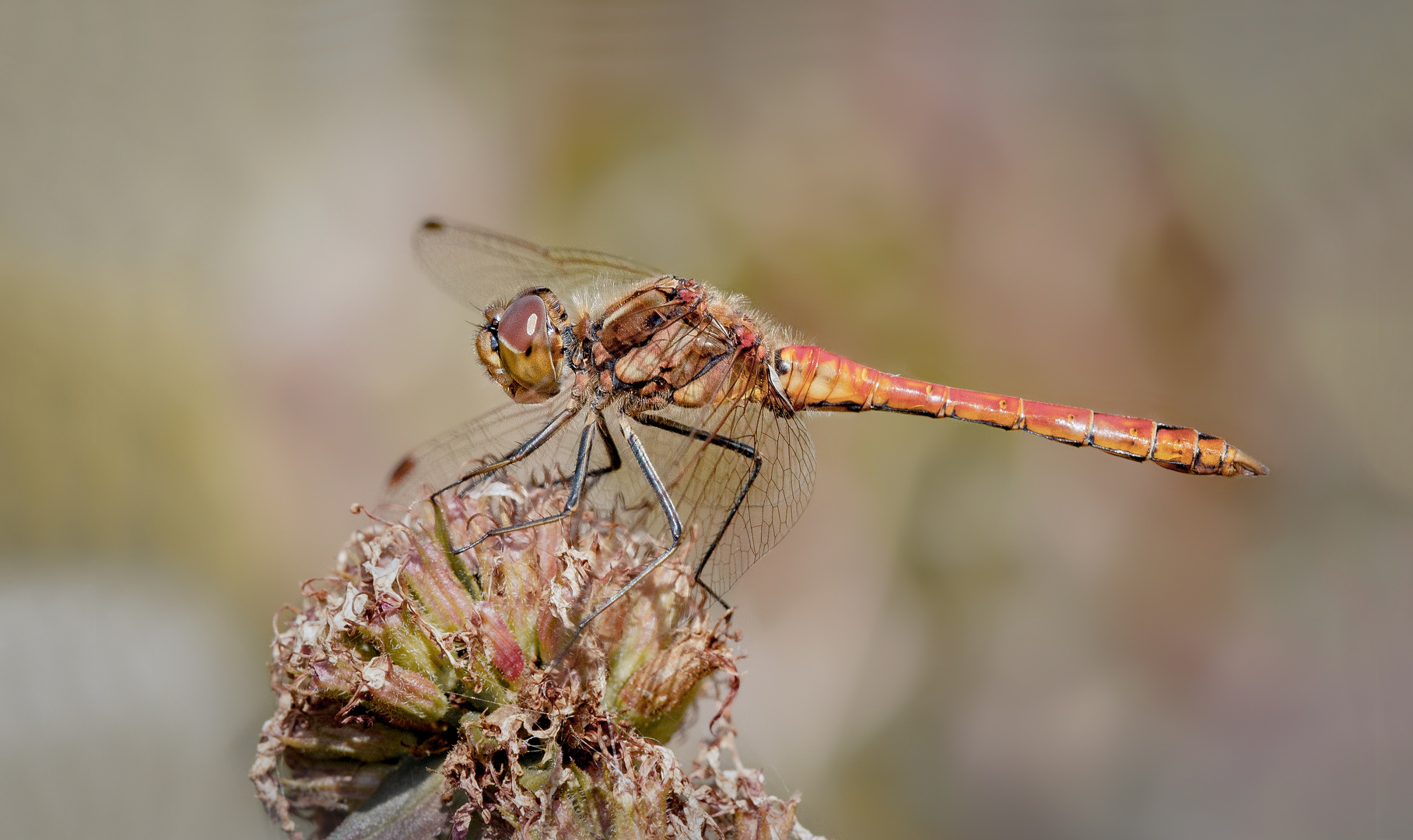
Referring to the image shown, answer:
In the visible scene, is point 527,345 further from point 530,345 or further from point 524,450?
point 524,450

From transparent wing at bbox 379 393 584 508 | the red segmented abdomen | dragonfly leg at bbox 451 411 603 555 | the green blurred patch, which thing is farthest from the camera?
the green blurred patch

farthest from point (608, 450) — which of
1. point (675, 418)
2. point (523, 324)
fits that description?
point (523, 324)

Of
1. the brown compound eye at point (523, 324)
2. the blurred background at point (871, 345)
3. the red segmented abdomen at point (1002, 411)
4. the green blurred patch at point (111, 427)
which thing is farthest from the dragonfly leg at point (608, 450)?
the green blurred patch at point (111, 427)

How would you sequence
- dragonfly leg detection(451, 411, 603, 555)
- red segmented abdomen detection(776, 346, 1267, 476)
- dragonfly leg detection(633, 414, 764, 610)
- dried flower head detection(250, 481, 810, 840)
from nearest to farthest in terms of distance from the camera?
dried flower head detection(250, 481, 810, 840), dragonfly leg detection(451, 411, 603, 555), dragonfly leg detection(633, 414, 764, 610), red segmented abdomen detection(776, 346, 1267, 476)

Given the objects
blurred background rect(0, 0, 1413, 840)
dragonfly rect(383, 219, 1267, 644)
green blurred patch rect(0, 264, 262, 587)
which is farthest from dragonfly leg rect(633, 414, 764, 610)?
green blurred patch rect(0, 264, 262, 587)

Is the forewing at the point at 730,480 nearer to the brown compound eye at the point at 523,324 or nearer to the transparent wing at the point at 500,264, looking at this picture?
the brown compound eye at the point at 523,324

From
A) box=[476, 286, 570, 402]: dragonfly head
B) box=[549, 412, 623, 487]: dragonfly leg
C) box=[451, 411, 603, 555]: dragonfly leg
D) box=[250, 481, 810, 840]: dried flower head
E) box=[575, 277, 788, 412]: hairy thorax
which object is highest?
box=[575, 277, 788, 412]: hairy thorax

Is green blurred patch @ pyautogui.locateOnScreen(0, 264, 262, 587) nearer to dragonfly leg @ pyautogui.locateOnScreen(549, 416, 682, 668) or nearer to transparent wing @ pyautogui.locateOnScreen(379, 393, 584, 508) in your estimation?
transparent wing @ pyautogui.locateOnScreen(379, 393, 584, 508)
